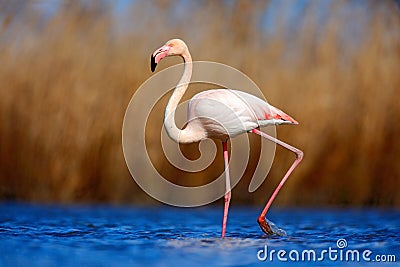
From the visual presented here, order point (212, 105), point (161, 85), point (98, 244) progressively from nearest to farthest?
point (98, 244) < point (212, 105) < point (161, 85)

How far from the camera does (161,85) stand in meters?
9.25

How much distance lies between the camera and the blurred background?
9.34 m

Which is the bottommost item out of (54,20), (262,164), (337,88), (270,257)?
(270,257)

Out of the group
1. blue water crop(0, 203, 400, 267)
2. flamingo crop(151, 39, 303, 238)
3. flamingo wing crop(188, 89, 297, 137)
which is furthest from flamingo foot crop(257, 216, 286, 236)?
flamingo wing crop(188, 89, 297, 137)

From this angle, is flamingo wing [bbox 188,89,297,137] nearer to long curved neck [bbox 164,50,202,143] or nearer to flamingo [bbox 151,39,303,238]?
flamingo [bbox 151,39,303,238]

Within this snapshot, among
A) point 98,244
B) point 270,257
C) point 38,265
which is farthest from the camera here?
point 98,244

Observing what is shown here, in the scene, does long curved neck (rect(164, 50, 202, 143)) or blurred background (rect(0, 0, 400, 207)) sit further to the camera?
blurred background (rect(0, 0, 400, 207))

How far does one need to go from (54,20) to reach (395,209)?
469 centimetres

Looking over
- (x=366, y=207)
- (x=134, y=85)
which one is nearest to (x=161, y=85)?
(x=134, y=85)

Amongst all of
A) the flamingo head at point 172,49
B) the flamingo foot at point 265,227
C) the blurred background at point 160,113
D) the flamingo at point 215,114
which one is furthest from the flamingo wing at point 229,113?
the blurred background at point 160,113

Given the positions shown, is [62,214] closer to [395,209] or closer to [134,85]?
[134,85]

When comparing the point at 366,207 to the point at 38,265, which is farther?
the point at 366,207

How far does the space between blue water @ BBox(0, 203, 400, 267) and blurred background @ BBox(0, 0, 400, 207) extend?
34cm

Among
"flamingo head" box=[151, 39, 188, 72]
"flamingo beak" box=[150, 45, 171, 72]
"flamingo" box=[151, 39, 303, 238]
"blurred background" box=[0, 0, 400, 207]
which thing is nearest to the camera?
"flamingo beak" box=[150, 45, 171, 72]
